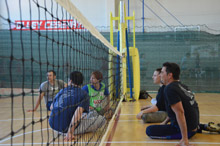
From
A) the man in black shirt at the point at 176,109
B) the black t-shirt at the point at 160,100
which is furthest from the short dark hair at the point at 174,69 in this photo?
the black t-shirt at the point at 160,100

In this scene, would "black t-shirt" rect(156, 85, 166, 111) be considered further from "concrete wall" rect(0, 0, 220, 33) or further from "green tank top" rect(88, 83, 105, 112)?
"concrete wall" rect(0, 0, 220, 33)

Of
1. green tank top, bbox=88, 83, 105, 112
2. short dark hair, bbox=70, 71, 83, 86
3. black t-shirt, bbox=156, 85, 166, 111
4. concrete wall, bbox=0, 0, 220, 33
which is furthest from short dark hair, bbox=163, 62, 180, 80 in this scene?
concrete wall, bbox=0, 0, 220, 33

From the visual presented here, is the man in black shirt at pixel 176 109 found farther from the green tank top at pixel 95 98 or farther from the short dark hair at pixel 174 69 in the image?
the green tank top at pixel 95 98

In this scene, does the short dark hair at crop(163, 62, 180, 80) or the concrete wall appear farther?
the concrete wall

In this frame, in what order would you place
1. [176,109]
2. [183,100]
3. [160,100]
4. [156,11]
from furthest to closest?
[156,11], [160,100], [183,100], [176,109]

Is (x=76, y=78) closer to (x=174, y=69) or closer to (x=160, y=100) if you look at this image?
(x=174, y=69)

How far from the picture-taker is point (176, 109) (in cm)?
254

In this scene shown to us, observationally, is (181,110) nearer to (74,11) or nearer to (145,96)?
(74,11)

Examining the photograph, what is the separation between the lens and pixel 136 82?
676cm

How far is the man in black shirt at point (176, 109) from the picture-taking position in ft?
8.37

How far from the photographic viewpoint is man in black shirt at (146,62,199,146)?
2551 millimetres

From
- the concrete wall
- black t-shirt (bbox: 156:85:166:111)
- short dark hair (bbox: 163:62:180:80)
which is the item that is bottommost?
black t-shirt (bbox: 156:85:166:111)

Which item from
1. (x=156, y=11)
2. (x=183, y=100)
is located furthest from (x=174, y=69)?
(x=156, y=11)

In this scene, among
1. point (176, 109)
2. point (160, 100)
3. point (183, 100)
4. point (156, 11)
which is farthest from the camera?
point (156, 11)
